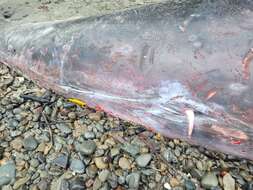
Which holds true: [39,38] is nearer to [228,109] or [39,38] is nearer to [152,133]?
[152,133]

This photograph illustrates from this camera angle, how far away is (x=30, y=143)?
1566mm

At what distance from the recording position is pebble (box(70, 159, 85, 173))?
1.45 meters

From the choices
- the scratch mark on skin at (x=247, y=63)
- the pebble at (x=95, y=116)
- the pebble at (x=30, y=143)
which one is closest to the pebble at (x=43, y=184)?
the pebble at (x=30, y=143)

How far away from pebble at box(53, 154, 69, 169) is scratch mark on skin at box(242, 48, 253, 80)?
0.90m

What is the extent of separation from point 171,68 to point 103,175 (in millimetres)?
589

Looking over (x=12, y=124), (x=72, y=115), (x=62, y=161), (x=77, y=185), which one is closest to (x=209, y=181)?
(x=77, y=185)

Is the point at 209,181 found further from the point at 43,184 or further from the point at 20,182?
the point at 20,182

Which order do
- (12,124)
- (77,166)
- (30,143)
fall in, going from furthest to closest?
(12,124)
(30,143)
(77,166)

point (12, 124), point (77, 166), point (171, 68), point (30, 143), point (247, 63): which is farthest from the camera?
point (12, 124)

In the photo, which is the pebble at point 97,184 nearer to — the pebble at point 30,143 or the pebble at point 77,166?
the pebble at point 77,166

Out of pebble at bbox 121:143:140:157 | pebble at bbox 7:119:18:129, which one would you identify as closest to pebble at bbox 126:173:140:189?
pebble at bbox 121:143:140:157

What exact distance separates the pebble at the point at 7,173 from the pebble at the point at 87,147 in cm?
32

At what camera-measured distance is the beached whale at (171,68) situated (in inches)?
49.9

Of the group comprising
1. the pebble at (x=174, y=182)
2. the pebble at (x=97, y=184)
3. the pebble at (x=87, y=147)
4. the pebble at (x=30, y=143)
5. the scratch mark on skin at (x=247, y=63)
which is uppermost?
the scratch mark on skin at (x=247, y=63)
